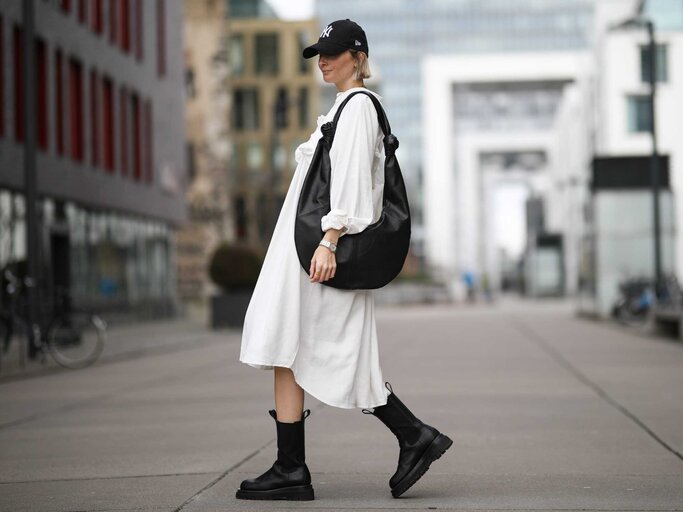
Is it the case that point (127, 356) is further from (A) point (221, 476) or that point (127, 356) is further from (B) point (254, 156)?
(B) point (254, 156)

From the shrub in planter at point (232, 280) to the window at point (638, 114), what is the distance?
2574 centimetres

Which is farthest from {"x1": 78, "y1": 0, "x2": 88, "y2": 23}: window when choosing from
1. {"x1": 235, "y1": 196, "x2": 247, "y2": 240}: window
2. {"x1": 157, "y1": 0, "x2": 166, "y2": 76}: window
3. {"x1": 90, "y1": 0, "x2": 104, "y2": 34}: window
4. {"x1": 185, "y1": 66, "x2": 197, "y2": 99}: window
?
{"x1": 235, "y1": 196, "x2": 247, "y2": 240}: window

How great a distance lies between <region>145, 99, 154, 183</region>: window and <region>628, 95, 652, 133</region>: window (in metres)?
21.9

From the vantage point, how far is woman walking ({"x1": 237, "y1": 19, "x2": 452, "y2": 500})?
495 centimetres

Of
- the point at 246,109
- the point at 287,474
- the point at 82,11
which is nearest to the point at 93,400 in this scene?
the point at 287,474

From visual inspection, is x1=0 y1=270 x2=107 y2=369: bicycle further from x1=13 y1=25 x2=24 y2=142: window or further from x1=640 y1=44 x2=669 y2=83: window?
x1=640 y1=44 x2=669 y2=83: window

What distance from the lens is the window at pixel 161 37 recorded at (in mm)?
37156

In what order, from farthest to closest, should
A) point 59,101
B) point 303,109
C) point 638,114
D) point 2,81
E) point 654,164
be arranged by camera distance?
point 303,109 → point 638,114 → point 59,101 → point 654,164 → point 2,81

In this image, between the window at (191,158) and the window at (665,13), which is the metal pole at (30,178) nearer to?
the window at (665,13)

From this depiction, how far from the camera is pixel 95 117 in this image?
1193 inches

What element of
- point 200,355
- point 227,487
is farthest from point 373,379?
point 200,355

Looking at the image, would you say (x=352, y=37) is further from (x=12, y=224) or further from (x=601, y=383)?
(x=12, y=224)

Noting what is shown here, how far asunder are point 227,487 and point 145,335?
20190 millimetres

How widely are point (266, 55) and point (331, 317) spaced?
69.0 m
